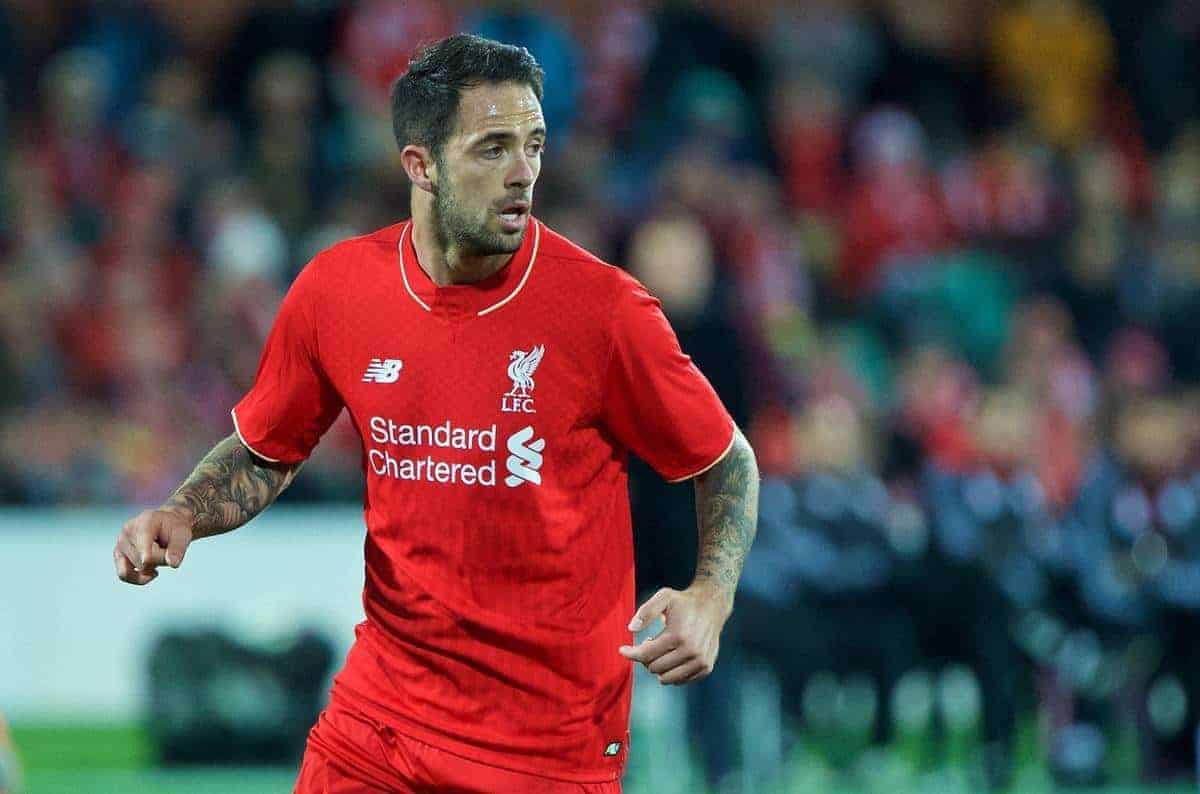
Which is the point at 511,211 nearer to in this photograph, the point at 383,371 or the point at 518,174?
the point at 518,174

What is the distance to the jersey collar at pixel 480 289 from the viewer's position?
4.32 meters

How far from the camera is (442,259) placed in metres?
4.37

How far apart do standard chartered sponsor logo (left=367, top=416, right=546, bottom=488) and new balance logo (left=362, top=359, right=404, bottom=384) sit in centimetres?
9

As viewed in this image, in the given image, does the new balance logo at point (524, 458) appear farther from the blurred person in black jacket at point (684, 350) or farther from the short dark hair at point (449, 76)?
the blurred person in black jacket at point (684, 350)

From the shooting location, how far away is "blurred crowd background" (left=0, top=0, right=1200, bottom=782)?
32.2ft

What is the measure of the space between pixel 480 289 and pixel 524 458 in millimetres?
376

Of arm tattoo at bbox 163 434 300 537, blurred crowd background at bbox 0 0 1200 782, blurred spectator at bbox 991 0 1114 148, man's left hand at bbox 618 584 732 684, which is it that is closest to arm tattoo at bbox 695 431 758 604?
man's left hand at bbox 618 584 732 684

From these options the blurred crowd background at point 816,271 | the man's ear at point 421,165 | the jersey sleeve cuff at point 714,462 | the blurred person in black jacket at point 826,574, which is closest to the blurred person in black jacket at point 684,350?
the blurred crowd background at point 816,271

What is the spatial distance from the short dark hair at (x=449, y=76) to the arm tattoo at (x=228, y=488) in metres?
0.82

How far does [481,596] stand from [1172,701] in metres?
6.51

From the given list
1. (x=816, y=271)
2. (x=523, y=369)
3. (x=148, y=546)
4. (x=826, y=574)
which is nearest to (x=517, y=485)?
(x=523, y=369)

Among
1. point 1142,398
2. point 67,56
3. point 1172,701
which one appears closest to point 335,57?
point 67,56

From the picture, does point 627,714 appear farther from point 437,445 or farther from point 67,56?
point 67,56

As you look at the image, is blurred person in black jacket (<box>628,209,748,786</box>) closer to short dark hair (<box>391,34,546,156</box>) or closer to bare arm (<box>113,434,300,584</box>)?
bare arm (<box>113,434,300,584</box>)
